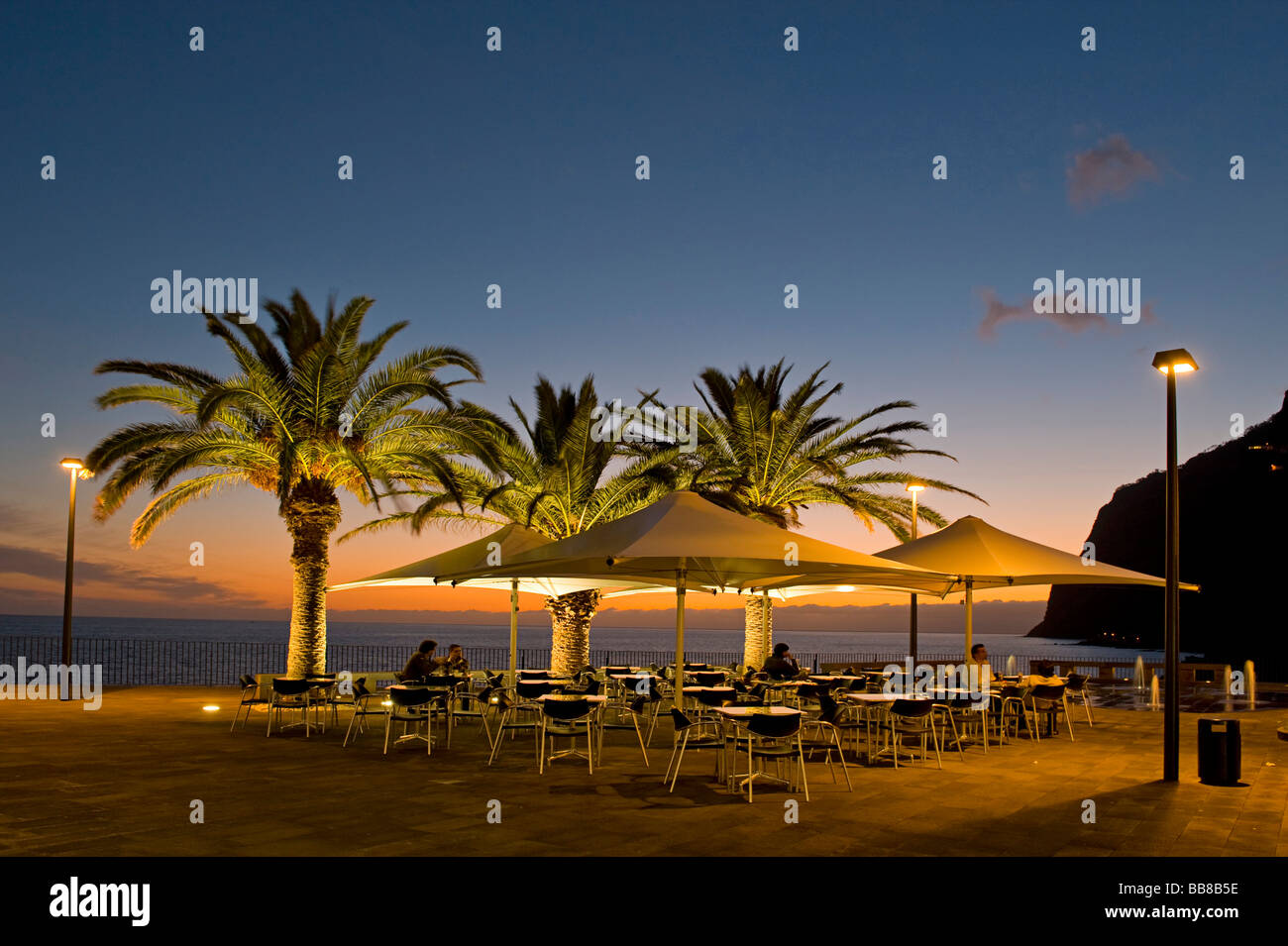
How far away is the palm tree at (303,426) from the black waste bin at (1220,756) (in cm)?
1210

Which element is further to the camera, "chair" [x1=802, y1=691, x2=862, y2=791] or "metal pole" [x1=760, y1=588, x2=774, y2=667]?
"metal pole" [x1=760, y1=588, x2=774, y2=667]

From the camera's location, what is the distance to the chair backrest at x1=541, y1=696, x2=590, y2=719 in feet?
33.7

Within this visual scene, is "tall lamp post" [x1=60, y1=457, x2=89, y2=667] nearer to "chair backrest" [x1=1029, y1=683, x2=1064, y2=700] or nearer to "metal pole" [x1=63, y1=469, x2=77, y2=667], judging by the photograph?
"metal pole" [x1=63, y1=469, x2=77, y2=667]

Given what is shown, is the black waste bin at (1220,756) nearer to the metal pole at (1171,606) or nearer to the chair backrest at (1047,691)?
the metal pole at (1171,606)

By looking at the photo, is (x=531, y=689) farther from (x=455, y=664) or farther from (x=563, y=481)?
(x=563, y=481)

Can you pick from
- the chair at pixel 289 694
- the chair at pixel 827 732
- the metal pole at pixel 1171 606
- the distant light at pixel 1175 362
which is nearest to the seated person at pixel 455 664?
the chair at pixel 289 694

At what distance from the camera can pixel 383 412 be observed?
1886cm

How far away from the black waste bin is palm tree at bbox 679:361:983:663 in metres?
11.6

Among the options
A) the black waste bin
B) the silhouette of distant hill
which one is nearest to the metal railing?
the silhouette of distant hill

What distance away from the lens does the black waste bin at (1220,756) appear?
34.5 ft
